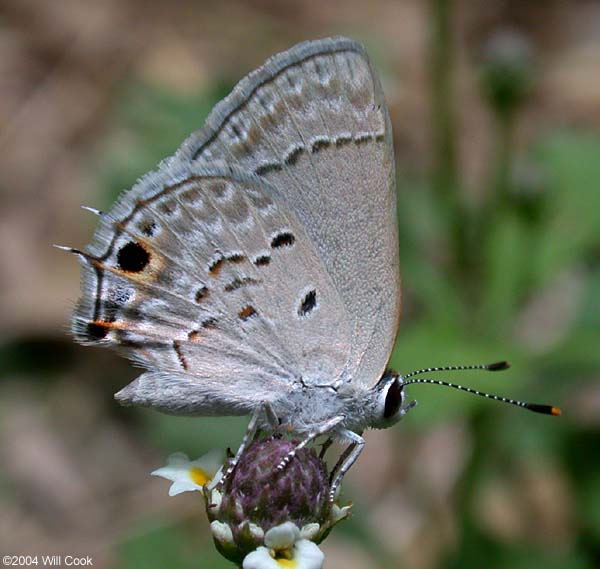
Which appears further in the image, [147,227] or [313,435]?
[147,227]

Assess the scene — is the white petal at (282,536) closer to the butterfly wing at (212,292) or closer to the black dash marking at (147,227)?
the butterfly wing at (212,292)

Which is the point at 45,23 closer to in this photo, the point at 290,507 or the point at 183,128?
the point at 183,128

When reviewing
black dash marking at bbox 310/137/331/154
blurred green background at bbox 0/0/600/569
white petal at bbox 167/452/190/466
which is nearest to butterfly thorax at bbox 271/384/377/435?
white petal at bbox 167/452/190/466

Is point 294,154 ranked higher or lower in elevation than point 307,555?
higher

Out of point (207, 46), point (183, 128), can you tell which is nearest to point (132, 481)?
point (183, 128)

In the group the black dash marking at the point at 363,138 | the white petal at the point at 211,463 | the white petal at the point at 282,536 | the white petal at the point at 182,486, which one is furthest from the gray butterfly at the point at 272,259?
the white petal at the point at 282,536

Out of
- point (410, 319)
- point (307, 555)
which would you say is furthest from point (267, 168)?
point (410, 319)

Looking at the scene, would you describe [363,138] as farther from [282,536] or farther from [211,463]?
[282,536]
